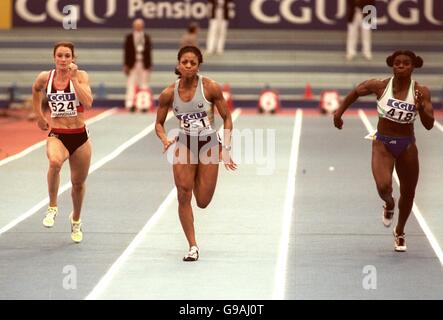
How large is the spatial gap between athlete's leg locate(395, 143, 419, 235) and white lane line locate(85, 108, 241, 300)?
258cm

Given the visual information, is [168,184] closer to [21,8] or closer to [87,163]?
[87,163]

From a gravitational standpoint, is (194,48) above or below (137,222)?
above

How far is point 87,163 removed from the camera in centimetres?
1223

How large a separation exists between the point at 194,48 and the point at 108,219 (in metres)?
3.29

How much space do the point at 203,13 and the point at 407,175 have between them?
76.3 feet

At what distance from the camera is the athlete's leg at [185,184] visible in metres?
11.2

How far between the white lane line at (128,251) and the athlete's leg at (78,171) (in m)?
0.65

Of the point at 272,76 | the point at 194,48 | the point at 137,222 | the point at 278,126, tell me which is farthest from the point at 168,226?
the point at 272,76

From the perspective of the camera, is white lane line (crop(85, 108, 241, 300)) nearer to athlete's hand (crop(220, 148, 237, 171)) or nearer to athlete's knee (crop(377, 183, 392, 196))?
athlete's hand (crop(220, 148, 237, 171))

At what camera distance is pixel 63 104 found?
39.6 feet

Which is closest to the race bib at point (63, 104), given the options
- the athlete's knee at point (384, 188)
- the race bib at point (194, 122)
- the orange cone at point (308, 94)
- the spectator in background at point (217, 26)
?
the race bib at point (194, 122)

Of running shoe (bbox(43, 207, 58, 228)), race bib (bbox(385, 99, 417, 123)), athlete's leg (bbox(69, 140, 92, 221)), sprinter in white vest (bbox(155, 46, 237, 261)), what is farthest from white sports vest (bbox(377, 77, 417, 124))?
running shoe (bbox(43, 207, 58, 228))

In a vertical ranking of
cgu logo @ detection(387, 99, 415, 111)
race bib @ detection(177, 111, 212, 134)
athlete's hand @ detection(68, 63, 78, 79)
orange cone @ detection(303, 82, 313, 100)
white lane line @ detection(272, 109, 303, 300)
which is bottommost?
orange cone @ detection(303, 82, 313, 100)

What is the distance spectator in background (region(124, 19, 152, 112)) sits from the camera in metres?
28.3
